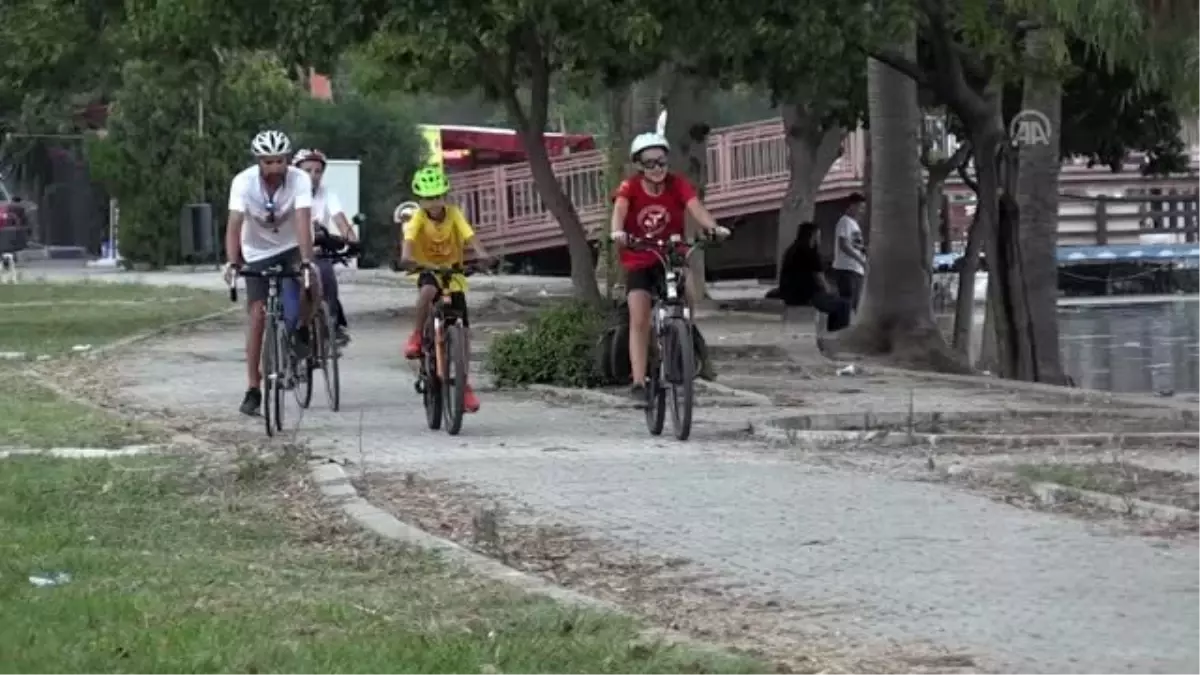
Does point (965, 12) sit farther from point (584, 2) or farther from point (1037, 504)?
point (1037, 504)

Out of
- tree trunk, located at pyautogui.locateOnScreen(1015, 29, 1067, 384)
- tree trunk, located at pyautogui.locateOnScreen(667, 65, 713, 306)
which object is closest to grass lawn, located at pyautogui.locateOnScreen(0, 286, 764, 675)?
tree trunk, located at pyautogui.locateOnScreen(1015, 29, 1067, 384)

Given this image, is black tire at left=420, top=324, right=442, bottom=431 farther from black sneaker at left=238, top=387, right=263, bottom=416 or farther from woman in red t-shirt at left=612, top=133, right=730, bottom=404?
woman in red t-shirt at left=612, top=133, right=730, bottom=404

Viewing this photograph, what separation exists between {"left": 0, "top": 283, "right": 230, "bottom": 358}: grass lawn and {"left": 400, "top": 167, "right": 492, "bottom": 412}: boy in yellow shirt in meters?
8.04

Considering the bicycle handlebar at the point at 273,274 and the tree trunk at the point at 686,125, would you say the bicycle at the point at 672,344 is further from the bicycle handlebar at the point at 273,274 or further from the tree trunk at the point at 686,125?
the tree trunk at the point at 686,125

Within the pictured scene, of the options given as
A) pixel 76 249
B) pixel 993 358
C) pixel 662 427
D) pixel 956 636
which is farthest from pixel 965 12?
pixel 76 249

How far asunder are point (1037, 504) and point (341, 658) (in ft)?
14.6

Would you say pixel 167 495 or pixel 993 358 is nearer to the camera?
pixel 167 495

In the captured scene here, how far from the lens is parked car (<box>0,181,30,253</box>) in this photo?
1901 inches

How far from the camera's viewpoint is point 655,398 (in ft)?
43.7

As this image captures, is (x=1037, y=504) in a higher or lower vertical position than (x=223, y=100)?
lower

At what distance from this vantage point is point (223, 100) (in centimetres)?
4447

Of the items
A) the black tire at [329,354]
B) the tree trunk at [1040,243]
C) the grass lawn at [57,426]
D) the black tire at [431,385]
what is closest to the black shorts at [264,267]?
the black tire at [329,354]

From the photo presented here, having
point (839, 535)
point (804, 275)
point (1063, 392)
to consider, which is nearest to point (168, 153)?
point (804, 275)

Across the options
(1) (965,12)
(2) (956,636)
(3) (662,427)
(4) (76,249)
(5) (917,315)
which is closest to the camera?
(2) (956,636)
